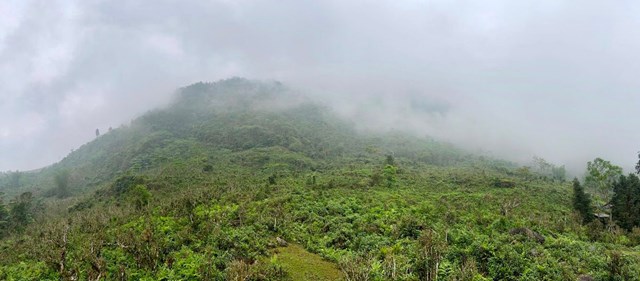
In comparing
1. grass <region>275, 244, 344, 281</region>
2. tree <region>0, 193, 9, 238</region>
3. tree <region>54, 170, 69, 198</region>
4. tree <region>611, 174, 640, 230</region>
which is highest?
tree <region>54, 170, 69, 198</region>

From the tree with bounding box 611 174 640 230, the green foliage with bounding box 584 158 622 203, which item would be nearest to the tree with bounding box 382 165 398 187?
the tree with bounding box 611 174 640 230

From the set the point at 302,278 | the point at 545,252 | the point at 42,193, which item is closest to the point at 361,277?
the point at 302,278

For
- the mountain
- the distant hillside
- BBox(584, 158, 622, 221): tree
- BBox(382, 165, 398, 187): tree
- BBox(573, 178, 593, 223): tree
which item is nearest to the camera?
the mountain

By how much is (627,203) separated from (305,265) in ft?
161

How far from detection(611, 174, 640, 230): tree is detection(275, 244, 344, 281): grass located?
4400cm

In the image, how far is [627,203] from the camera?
5238cm

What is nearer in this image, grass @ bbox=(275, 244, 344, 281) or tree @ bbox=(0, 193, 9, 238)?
grass @ bbox=(275, 244, 344, 281)

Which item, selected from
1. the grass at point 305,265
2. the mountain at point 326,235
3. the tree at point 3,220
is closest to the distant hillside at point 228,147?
the mountain at point 326,235

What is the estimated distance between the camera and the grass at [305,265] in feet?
99.6

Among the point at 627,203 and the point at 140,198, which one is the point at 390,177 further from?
the point at 140,198

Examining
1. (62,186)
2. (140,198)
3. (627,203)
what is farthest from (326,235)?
(62,186)

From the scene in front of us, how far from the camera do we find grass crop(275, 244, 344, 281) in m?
30.3

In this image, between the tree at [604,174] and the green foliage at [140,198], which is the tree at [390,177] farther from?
the green foliage at [140,198]

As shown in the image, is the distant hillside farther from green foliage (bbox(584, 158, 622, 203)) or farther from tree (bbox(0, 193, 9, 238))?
green foliage (bbox(584, 158, 622, 203))
